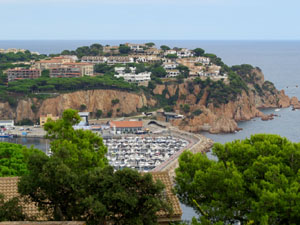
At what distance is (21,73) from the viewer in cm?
7600

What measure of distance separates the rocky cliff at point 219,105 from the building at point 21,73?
57.1 ft

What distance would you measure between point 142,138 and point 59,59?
31148mm

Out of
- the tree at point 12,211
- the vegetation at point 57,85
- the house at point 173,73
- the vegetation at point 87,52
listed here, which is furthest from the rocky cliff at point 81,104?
the tree at point 12,211

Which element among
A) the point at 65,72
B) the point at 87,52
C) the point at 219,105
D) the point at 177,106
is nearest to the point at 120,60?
the point at 87,52

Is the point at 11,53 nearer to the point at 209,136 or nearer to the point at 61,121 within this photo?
the point at 209,136

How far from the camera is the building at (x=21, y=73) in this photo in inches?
2968

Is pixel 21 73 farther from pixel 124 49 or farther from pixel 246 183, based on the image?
pixel 246 183

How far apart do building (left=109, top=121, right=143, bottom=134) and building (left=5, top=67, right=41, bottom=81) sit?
766 inches

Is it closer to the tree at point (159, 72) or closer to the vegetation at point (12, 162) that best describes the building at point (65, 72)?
the tree at point (159, 72)

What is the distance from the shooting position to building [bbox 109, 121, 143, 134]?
61.5m

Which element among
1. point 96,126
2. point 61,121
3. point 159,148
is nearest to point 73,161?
point 61,121

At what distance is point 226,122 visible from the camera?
6631 cm

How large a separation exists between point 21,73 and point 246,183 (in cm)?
6536

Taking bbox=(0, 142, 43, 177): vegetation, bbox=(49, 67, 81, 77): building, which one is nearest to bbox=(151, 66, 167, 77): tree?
bbox=(49, 67, 81, 77): building
